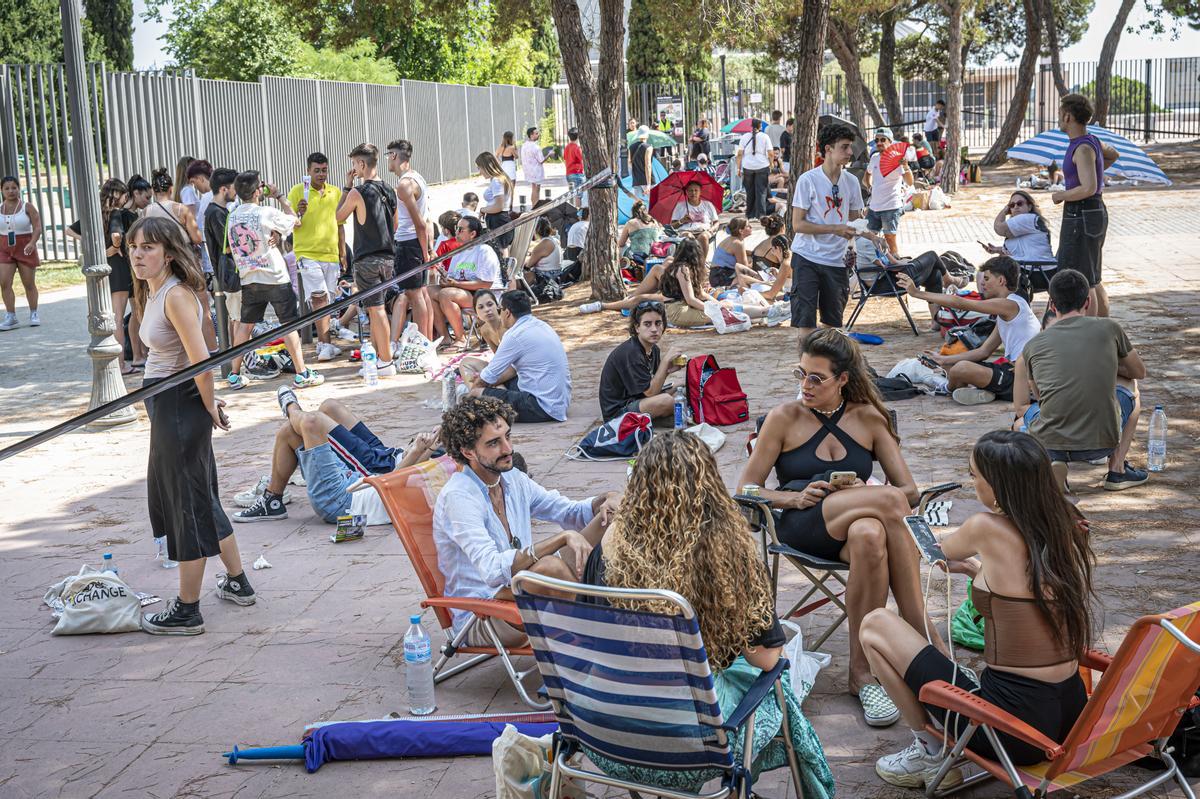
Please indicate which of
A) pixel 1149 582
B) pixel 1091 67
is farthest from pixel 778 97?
pixel 1149 582

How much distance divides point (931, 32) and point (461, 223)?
111 feet

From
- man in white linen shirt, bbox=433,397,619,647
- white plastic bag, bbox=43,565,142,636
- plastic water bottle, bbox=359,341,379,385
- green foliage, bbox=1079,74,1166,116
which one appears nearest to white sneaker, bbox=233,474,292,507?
white plastic bag, bbox=43,565,142,636

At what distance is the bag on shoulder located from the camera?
24.9 ft

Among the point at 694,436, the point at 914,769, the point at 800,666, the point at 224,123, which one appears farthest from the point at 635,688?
the point at 224,123

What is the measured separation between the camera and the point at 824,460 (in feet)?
15.4

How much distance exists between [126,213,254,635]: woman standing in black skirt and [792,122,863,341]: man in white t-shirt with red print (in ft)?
15.4

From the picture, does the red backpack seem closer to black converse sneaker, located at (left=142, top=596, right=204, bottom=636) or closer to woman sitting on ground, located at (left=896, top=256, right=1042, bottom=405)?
woman sitting on ground, located at (left=896, top=256, right=1042, bottom=405)

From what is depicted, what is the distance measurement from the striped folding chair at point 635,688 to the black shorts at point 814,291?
5680 millimetres

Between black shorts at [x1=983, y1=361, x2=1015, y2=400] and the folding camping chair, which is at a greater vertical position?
the folding camping chair

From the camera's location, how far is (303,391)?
10.1 meters

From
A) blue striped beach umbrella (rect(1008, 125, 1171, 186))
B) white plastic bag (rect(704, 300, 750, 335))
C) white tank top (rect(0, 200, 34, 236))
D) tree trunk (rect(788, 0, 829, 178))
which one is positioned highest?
tree trunk (rect(788, 0, 829, 178))

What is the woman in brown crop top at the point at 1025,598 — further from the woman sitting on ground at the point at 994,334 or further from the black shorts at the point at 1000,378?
the black shorts at the point at 1000,378

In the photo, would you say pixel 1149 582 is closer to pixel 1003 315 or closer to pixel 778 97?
pixel 1003 315

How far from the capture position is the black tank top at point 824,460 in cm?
469
